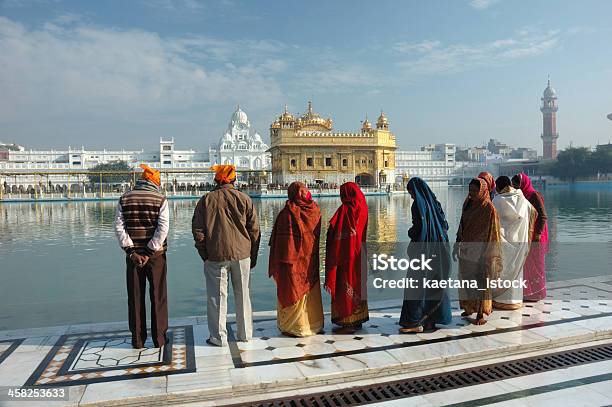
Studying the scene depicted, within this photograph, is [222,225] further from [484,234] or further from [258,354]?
[484,234]

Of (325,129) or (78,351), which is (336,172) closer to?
(325,129)

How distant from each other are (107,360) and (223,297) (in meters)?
0.86

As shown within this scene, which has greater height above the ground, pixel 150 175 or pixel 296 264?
pixel 150 175

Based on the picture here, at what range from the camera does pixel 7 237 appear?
37.5ft

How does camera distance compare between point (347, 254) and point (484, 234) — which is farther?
point (484, 234)

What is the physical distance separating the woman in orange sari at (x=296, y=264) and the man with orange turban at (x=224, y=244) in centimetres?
22

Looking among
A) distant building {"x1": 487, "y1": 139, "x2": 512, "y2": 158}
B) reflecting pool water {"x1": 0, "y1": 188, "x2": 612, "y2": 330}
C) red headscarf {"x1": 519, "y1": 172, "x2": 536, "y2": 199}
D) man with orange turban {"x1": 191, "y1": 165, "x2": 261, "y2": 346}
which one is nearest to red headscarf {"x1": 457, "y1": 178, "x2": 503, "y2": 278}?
red headscarf {"x1": 519, "y1": 172, "x2": 536, "y2": 199}

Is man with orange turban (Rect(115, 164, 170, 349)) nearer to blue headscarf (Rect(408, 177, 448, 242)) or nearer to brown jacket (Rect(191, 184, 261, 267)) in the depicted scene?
brown jacket (Rect(191, 184, 261, 267))

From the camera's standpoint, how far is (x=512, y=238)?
13.4 ft

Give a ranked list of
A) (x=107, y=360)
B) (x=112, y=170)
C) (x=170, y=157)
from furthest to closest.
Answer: (x=170, y=157) < (x=112, y=170) < (x=107, y=360)

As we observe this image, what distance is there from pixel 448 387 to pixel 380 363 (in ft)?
1.44

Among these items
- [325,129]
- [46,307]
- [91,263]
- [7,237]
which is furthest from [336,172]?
[46,307]

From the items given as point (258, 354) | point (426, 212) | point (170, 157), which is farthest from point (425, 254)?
point (170, 157)

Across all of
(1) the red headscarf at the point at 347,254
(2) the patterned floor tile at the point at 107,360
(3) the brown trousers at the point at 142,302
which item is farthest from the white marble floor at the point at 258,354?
(1) the red headscarf at the point at 347,254
